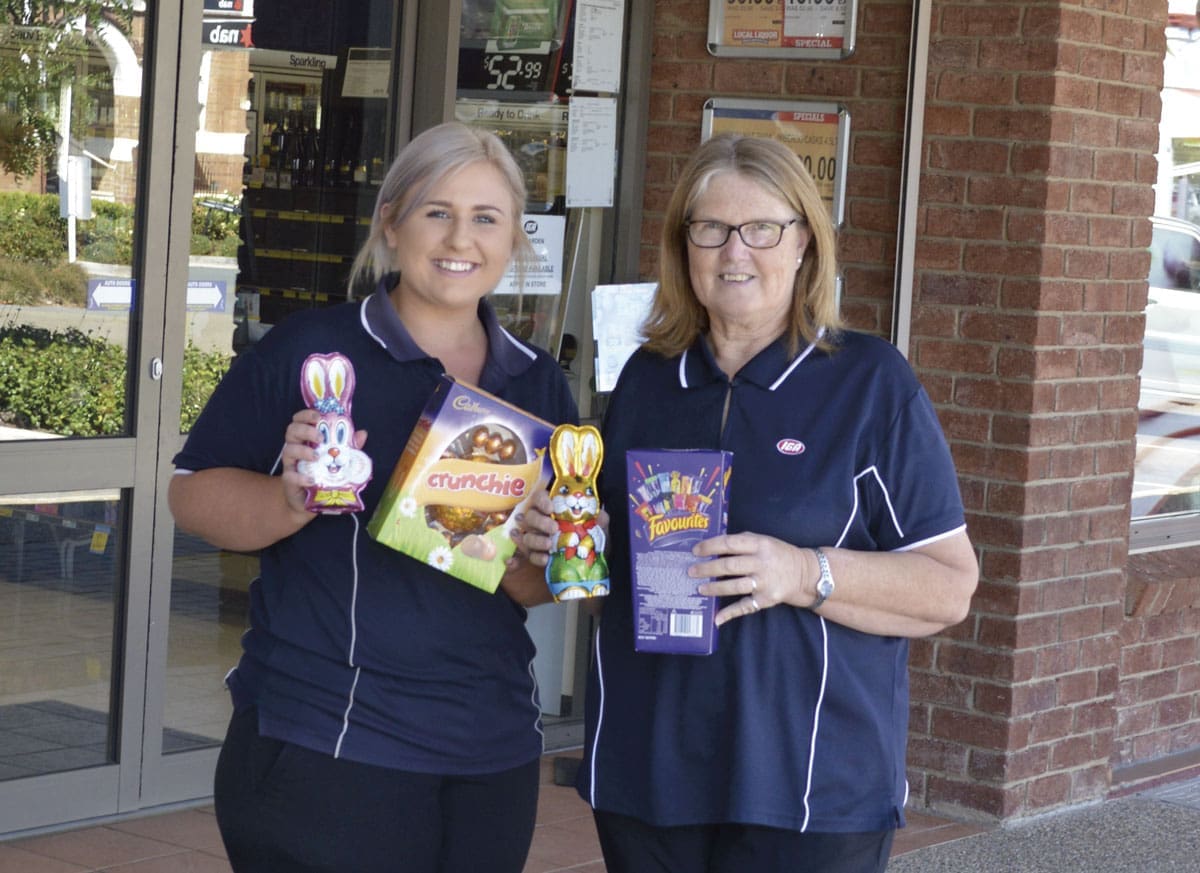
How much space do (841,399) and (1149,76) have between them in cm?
348

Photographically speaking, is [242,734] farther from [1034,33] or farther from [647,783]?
[1034,33]

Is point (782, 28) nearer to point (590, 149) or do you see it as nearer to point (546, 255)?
point (590, 149)

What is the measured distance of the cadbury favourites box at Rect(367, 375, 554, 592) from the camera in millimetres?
2352

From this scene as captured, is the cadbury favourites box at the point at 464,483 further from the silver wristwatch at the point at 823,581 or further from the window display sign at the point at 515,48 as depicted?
the window display sign at the point at 515,48

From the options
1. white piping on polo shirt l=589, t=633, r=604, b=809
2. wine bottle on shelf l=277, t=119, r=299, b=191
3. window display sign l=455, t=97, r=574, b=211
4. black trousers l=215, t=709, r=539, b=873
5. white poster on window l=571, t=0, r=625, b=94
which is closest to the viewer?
black trousers l=215, t=709, r=539, b=873

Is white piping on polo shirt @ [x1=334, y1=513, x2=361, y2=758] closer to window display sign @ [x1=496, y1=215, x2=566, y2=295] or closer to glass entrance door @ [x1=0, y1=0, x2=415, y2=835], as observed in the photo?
glass entrance door @ [x1=0, y1=0, x2=415, y2=835]

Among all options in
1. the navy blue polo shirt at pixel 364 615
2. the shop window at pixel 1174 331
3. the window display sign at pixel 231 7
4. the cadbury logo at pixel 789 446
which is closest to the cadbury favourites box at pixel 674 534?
the cadbury logo at pixel 789 446

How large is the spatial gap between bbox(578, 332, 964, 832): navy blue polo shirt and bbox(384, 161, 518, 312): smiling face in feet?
1.23

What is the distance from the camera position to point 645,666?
2479 millimetres

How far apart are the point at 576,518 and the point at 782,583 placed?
0.94ft

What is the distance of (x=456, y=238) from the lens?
2.48 meters

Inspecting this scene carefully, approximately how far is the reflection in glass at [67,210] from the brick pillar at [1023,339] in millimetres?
2294

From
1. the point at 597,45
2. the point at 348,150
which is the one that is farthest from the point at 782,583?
the point at 597,45

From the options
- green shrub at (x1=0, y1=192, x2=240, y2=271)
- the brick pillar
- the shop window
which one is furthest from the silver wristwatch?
the shop window
